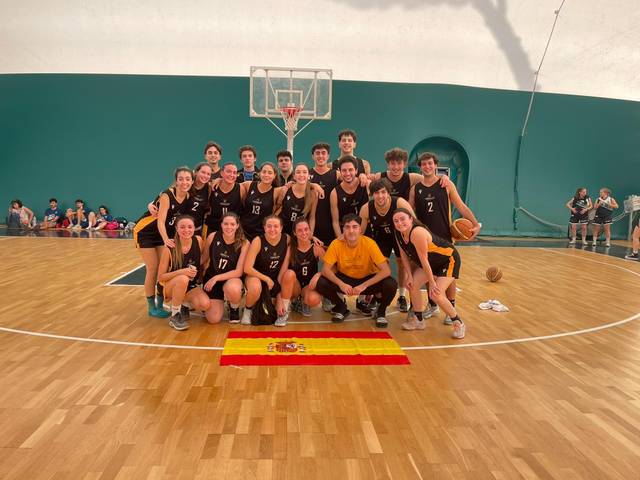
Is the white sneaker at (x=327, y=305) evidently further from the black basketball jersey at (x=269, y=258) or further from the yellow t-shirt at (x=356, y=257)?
the black basketball jersey at (x=269, y=258)

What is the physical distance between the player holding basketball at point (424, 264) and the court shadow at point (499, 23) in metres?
10.6

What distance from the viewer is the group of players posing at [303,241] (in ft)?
14.1

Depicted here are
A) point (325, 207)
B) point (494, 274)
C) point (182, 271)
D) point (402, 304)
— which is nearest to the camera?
point (182, 271)

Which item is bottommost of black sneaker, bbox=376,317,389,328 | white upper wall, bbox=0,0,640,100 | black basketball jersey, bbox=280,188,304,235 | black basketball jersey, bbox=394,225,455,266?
black sneaker, bbox=376,317,389,328

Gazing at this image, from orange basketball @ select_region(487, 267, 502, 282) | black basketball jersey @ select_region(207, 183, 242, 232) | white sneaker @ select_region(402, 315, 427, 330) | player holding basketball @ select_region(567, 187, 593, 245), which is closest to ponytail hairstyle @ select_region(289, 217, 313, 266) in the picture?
black basketball jersey @ select_region(207, 183, 242, 232)

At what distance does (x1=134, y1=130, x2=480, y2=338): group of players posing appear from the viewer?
4.31 metres

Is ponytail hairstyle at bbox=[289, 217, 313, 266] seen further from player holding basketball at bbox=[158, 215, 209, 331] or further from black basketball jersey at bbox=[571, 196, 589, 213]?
Result: black basketball jersey at bbox=[571, 196, 589, 213]

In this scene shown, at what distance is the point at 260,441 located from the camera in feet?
7.66

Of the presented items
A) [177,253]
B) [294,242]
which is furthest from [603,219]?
[177,253]

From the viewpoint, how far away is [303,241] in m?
4.61

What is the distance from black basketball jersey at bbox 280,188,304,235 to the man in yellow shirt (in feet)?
1.88

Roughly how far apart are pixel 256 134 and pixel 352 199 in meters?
9.06

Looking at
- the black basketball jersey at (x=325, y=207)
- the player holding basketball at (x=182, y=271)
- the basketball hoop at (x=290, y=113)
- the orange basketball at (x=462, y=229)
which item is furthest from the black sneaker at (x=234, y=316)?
the basketball hoop at (x=290, y=113)

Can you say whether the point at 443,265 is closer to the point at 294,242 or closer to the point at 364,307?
the point at 364,307
